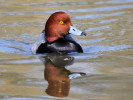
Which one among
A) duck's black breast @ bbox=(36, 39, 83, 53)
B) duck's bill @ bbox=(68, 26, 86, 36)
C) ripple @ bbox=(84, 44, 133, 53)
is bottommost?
ripple @ bbox=(84, 44, 133, 53)

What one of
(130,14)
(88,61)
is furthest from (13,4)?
(88,61)

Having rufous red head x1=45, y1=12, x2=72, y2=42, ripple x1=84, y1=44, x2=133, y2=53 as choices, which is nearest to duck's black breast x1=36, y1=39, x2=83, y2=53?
rufous red head x1=45, y1=12, x2=72, y2=42

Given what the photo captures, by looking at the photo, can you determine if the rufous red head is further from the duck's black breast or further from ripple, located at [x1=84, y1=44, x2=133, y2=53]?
ripple, located at [x1=84, y1=44, x2=133, y2=53]

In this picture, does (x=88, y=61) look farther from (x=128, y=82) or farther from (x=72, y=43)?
(x=128, y=82)

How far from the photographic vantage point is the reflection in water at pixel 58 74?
4.92m

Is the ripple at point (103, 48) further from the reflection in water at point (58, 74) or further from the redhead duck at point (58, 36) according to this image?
the reflection in water at point (58, 74)

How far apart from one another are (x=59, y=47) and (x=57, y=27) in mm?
449

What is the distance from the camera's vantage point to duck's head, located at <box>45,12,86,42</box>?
7.71 m

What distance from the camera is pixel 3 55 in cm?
745

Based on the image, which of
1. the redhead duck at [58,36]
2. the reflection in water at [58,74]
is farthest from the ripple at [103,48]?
the reflection in water at [58,74]

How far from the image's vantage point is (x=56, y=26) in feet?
25.5

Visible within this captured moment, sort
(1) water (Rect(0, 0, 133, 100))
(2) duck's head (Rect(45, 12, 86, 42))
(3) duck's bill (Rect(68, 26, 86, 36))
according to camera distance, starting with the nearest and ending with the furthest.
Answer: (1) water (Rect(0, 0, 133, 100)) → (3) duck's bill (Rect(68, 26, 86, 36)) → (2) duck's head (Rect(45, 12, 86, 42))

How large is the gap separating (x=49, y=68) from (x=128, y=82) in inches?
59.8

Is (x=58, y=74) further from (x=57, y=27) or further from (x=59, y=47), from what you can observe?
(x=57, y=27)
